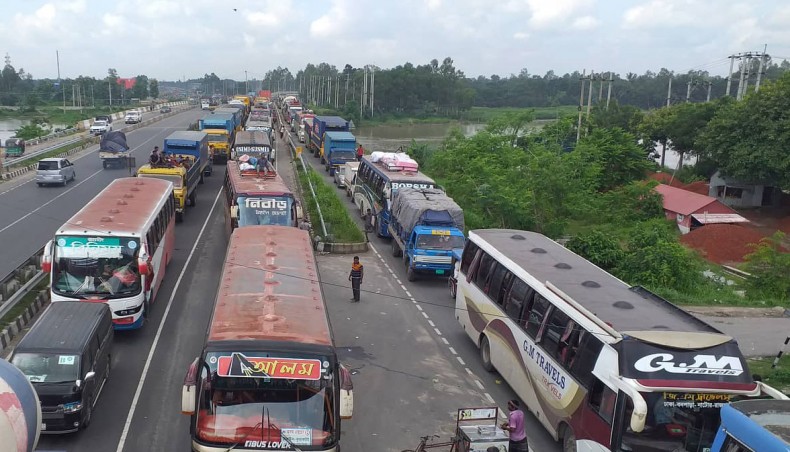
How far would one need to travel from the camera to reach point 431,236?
21.0 metres

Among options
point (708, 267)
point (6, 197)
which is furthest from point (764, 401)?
point (6, 197)

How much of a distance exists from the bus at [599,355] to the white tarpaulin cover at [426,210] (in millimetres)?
6247

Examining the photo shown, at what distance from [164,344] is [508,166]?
75.3 feet

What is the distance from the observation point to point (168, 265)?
→ 21703mm

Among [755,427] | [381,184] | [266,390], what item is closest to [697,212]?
[381,184]

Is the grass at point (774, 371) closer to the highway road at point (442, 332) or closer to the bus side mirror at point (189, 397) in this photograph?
the highway road at point (442, 332)

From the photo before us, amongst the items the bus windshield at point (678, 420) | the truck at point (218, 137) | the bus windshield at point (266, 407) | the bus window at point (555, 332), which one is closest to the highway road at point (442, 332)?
the bus window at point (555, 332)

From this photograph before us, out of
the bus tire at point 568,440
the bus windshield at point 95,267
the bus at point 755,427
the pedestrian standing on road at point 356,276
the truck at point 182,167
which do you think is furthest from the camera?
the truck at point 182,167

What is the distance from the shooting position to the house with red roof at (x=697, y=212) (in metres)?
36.6

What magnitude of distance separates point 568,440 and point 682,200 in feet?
106

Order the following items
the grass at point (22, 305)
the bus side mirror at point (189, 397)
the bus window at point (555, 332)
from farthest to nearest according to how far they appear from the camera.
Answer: the grass at point (22, 305) < the bus window at point (555, 332) < the bus side mirror at point (189, 397)

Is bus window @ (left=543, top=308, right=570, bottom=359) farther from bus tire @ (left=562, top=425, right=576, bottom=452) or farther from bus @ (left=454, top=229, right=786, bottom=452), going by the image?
bus tire @ (left=562, top=425, right=576, bottom=452)

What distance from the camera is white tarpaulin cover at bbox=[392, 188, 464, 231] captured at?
69.9ft

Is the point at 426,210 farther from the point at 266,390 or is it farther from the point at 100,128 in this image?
the point at 100,128
